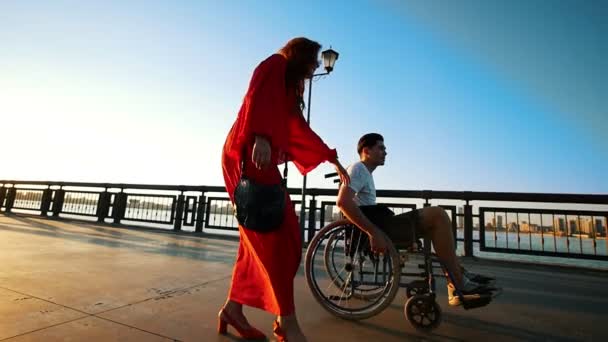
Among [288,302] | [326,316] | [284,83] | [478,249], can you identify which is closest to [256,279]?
[288,302]

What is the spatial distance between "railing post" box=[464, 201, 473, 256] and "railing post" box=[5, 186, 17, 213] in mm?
15158

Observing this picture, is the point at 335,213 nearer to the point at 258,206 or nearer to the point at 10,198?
the point at 258,206

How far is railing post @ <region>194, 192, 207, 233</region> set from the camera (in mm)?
7969

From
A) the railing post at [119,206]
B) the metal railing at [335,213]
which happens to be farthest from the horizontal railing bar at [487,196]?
the railing post at [119,206]

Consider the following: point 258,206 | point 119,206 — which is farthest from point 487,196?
point 119,206

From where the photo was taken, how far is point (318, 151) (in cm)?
155

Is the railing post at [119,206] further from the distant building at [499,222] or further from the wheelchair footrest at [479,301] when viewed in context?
the wheelchair footrest at [479,301]

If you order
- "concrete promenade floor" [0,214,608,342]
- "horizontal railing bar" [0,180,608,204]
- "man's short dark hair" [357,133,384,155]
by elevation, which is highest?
"man's short dark hair" [357,133,384,155]

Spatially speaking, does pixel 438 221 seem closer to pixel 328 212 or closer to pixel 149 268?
pixel 149 268

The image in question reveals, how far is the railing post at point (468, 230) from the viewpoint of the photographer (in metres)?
5.08

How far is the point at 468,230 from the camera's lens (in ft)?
16.8

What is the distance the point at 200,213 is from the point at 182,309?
20.9ft

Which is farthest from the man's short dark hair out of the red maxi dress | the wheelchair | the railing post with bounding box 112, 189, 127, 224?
the railing post with bounding box 112, 189, 127, 224

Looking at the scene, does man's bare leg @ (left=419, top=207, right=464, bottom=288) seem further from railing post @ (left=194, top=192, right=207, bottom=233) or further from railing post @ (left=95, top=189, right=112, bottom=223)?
railing post @ (left=95, top=189, right=112, bottom=223)
